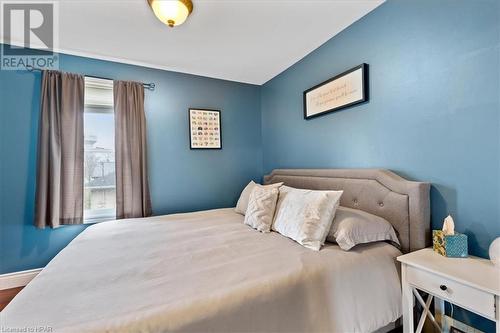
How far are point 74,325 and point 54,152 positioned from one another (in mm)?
2177

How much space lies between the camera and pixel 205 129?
304cm

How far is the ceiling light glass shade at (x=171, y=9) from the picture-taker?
1.46 metres

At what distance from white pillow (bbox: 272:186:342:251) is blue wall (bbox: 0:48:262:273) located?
1.60m

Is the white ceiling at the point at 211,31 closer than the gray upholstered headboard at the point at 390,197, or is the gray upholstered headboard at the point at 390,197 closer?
the gray upholstered headboard at the point at 390,197

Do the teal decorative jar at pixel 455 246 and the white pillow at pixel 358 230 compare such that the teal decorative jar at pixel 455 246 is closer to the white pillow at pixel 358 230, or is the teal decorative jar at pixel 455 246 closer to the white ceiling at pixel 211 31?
the white pillow at pixel 358 230

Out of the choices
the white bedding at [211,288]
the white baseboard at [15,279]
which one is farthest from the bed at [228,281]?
the white baseboard at [15,279]

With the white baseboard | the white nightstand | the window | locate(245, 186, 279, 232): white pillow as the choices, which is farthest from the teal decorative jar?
the white baseboard

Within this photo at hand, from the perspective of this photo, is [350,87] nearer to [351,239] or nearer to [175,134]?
[351,239]

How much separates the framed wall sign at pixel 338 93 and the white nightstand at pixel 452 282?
50.8 inches

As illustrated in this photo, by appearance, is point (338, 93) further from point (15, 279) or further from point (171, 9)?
point (15, 279)

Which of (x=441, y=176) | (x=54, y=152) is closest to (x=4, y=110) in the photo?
(x=54, y=152)

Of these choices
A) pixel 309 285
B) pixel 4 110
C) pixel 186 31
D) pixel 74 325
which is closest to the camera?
pixel 74 325

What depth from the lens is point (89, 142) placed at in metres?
2.51

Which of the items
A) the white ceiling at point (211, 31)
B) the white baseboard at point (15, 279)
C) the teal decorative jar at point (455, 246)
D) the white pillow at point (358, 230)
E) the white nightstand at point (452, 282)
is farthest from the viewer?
the white baseboard at point (15, 279)
